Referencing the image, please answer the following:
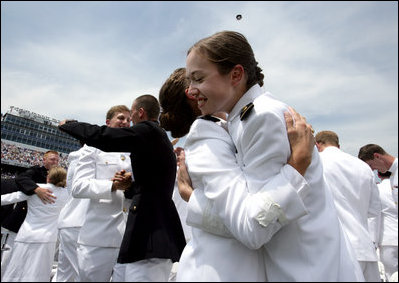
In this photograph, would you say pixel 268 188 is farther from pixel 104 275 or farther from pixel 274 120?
pixel 104 275

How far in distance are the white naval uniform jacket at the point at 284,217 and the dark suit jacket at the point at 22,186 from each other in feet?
17.6

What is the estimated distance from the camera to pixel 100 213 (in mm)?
3039

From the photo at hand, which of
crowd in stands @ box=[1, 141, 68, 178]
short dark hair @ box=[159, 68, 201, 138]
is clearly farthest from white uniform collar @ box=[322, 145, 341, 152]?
crowd in stands @ box=[1, 141, 68, 178]

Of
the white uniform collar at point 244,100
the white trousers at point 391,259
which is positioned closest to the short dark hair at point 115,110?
the white uniform collar at point 244,100

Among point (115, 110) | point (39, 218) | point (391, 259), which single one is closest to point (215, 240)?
point (391, 259)

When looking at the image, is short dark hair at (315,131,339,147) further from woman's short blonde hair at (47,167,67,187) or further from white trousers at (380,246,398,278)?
woman's short blonde hair at (47,167,67,187)

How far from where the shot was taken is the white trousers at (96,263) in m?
2.75

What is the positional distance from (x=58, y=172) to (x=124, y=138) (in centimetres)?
386

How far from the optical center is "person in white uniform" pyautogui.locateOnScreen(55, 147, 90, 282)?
3.65 metres

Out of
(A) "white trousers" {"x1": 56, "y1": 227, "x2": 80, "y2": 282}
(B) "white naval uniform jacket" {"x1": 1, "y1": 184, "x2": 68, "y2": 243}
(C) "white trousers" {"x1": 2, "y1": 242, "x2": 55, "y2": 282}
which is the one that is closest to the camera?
(A) "white trousers" {"x1": 56, "y1": 227, "x2": 80, "y2": 282}

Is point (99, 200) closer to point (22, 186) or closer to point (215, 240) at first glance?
point (215, 240)

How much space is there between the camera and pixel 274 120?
104 centimetres

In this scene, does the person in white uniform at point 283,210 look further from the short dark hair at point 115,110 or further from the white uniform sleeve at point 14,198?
the white uniform sleeve at point 14,198

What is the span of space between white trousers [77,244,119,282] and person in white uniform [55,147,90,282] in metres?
0.90
